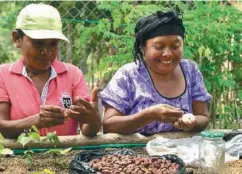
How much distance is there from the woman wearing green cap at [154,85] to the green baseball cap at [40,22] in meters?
0.48

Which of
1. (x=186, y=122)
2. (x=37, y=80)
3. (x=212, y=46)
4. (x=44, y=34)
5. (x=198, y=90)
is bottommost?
(x=186, y=122)

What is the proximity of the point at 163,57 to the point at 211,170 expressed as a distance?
0.82 metres

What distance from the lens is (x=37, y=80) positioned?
3154 millimetres

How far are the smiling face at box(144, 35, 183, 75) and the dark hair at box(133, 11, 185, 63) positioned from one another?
4 centimetres

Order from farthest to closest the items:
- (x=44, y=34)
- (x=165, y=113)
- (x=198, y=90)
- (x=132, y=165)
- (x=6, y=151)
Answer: (x=198, y=90)
(x=44, y=34)
(x=165, y=113)
(x=6, y=151)
(x=132, y=165)

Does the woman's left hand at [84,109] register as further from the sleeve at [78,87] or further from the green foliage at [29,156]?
the sleeve at [78,87]

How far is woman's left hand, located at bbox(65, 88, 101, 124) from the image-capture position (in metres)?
2.67

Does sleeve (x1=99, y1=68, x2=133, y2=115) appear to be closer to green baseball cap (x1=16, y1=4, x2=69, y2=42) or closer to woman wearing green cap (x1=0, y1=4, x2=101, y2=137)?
woman wearing green cap (x1=0, y1=4, x2=101, y2=137)

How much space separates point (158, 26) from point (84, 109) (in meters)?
0.71

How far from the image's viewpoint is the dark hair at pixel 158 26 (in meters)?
3.04

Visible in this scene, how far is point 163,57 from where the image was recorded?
9.96 ft

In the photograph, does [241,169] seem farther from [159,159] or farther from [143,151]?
[143,151]

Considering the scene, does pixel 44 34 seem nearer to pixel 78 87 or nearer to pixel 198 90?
pixel 78 87

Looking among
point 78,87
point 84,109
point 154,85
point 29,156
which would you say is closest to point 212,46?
point 154,85
